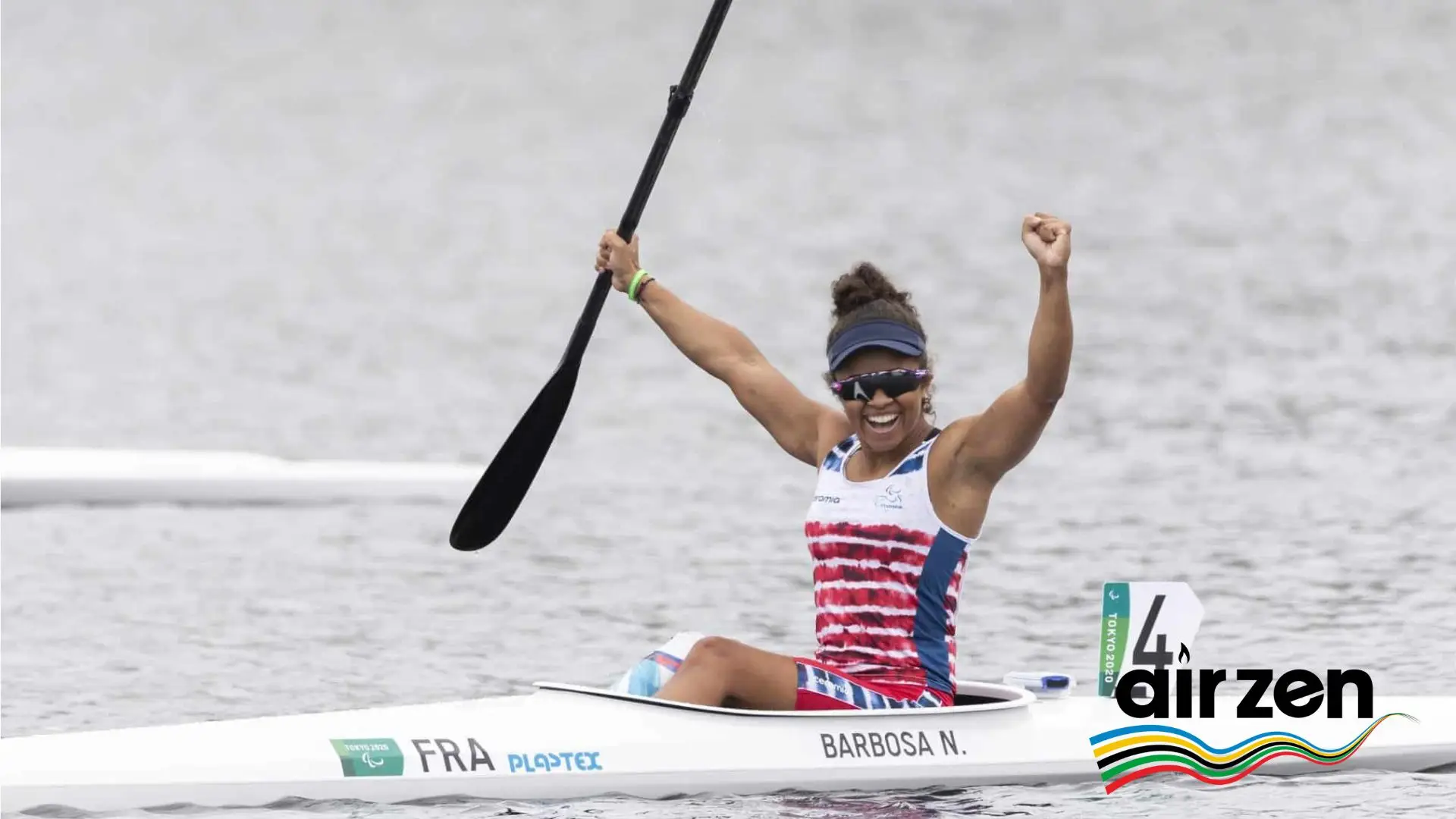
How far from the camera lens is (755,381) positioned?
28.7 ft

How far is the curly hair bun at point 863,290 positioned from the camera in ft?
27.5

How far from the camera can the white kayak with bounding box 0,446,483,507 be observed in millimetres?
16906

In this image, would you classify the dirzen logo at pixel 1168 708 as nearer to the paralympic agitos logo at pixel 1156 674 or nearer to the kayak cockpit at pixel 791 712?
the paralympic agitos logo at pixel 1156 674

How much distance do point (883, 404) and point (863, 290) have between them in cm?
45

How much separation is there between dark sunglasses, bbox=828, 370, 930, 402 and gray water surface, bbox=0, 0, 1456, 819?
1346 millimetres

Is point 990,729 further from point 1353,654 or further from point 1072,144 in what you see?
point 1072,144

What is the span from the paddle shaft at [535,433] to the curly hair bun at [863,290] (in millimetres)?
1256

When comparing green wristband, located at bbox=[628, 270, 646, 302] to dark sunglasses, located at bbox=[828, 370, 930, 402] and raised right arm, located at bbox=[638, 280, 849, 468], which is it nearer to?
raised right arm, located at bbox=[638, 280, 849, 468]

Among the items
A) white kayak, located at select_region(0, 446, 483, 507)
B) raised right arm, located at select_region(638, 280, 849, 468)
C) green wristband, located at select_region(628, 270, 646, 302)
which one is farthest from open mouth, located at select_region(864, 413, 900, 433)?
white kayak, located at select_region(0, 446, 483, 507)

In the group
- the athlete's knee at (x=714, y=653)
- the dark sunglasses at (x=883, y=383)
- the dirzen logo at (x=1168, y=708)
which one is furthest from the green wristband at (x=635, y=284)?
the dirzen logo at (x=1168, y=708)

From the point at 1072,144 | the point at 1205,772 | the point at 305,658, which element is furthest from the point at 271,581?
the point at 1072,144

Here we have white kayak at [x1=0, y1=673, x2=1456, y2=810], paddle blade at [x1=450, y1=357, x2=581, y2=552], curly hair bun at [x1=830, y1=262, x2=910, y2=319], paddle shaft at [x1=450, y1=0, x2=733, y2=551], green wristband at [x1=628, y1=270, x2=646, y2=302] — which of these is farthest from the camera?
paddle blade at [x1=450, y1=357, x2=581, y2=552]

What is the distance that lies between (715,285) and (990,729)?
25.3 m

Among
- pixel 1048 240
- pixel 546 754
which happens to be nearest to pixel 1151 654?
pixel 1048 240
